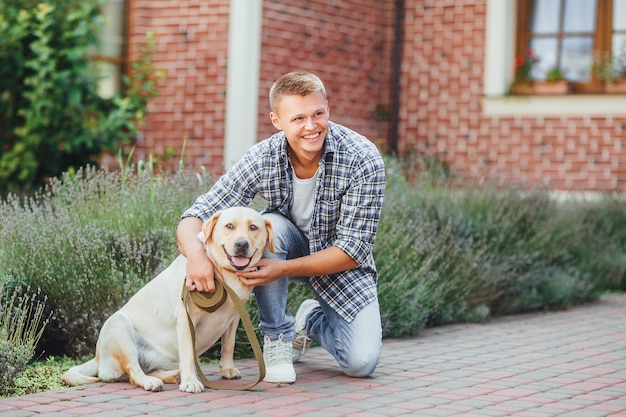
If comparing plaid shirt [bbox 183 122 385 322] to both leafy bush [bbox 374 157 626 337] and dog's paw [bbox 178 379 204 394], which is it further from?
leafy bush [bbox 374 157 626 337]

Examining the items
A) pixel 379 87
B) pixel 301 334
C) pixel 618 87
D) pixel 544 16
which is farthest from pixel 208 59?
pixel 301 334

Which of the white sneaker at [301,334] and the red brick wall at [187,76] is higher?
the red brick wall at [187,76]

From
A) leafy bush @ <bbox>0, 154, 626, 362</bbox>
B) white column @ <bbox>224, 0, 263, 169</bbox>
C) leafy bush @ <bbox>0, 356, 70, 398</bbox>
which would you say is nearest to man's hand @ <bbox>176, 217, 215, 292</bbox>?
leafy bush @ <bbox>0, 356, 70, 398</bbox>

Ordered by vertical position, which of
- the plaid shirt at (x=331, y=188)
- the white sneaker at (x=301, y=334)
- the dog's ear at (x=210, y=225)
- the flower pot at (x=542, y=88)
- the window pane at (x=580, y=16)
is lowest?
the white sneaker at (x=301, y=334)

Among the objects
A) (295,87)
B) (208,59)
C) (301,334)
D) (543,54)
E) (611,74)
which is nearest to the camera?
(295,87)

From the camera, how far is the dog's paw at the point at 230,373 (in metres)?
5.20

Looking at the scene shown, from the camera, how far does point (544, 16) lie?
12.8 metres

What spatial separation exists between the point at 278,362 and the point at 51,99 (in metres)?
6.11

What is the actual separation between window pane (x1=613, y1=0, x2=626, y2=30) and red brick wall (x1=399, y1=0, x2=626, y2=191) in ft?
3.97

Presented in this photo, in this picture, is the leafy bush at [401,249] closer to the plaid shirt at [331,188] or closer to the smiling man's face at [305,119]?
the plaid shirt at [331,188]

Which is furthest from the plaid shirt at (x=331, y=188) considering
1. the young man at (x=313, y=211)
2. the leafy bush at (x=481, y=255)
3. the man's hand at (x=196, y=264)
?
the leafy bush at (x=481, y=255)

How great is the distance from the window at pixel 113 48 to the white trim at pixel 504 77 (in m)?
4.44

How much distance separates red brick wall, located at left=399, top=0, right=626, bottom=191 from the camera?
478 inches

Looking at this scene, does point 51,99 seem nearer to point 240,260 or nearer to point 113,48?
point 113,48
